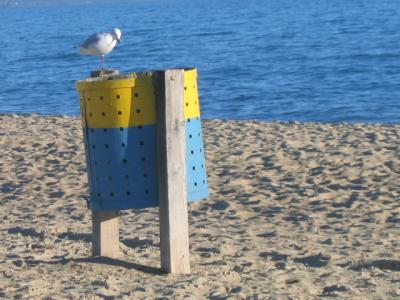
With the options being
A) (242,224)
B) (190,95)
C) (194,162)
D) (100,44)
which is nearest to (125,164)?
(194,162)

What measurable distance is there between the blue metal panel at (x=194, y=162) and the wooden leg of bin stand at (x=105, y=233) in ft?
1.78

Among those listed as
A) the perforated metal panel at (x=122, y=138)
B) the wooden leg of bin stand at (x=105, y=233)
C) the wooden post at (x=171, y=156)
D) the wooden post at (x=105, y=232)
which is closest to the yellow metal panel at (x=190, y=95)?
the perforated metal panel at (x=122, y=138)

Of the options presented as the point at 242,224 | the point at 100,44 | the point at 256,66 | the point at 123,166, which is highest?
the point at 256,66

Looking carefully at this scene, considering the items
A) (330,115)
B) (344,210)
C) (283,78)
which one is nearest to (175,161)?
(344,210)

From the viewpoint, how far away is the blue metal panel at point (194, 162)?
619 centimetres

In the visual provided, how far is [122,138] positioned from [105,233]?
0.78 m

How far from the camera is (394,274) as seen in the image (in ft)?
20.6

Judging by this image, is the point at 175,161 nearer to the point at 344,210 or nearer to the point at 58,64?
the point at 344,210

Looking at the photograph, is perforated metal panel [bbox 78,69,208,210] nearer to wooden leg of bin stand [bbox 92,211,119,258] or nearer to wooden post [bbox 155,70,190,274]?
wooden post [bbox 155,70,190,274]

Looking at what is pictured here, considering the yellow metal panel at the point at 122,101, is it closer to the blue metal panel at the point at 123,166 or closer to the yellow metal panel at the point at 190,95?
the blue metal panel at the point at 123,166

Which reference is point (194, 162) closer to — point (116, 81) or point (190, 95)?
point (190, 95)

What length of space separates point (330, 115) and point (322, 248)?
13.6 m

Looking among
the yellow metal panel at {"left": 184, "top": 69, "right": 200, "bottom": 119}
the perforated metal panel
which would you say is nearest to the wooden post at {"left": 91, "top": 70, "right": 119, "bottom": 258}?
the perforated metal panel

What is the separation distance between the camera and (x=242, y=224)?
27.1 feet
